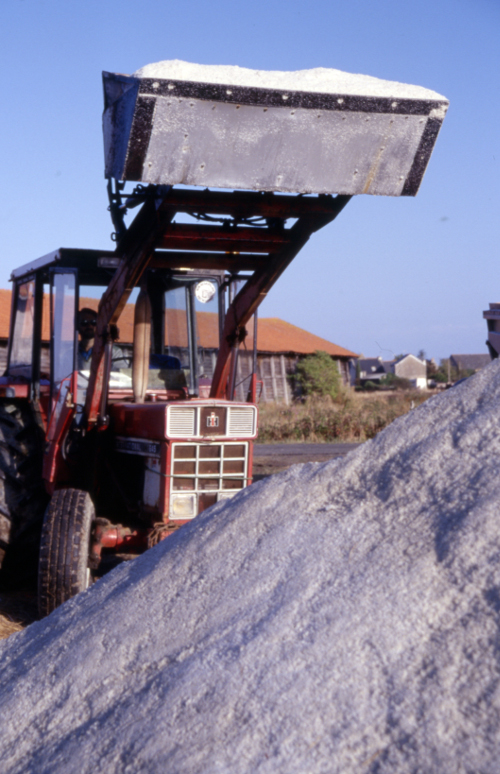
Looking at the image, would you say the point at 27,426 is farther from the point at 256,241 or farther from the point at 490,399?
the point at 490,399

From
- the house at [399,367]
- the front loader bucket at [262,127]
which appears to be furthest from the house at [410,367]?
the front loader bucket at [262,127]

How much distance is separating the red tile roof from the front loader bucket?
1548 mm

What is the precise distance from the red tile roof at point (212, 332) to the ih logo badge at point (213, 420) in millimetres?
802

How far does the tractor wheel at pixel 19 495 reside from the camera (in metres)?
5.11

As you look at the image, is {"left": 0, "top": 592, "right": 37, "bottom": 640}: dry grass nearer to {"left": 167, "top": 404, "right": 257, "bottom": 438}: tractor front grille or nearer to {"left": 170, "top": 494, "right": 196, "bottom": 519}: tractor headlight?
{"left": 170, "top": 494, "right": 196, "bottom": 519}: tractor headlight

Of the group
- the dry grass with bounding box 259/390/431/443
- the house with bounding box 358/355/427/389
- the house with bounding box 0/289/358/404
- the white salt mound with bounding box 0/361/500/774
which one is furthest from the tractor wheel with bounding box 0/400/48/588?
the house with bounding box 358/355/427/389

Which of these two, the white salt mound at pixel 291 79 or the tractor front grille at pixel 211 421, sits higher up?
the white salt mound at pixel 291 79

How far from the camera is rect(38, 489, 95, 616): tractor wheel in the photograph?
4141 mm

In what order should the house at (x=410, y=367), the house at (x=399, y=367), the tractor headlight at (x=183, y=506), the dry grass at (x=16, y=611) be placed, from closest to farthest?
the dry grass at (x=16, y=611) < the tractor headlight at (x=183, y=506) < the house at (x=399, y=367) < the house at (x=410, y=367)

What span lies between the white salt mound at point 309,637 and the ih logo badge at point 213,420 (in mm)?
1520

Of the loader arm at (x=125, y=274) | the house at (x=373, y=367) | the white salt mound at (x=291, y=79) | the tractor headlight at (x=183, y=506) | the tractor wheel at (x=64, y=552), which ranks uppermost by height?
the house at (x=373, y=367)

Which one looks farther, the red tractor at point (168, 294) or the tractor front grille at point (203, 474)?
the tractor front grille at point (203, 474)

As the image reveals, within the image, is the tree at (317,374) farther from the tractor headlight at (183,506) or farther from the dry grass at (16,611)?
the tractor headlight at (183,506)

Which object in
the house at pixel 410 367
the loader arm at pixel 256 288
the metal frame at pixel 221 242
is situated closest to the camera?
the metal frame at pixel 221 242
